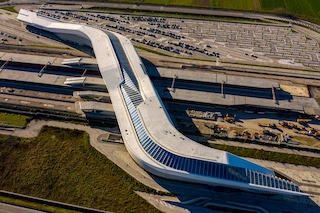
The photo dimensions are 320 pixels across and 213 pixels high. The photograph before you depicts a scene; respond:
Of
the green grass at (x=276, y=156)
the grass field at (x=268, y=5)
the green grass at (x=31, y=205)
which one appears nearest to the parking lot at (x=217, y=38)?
the grass field at (x=268, y=5)

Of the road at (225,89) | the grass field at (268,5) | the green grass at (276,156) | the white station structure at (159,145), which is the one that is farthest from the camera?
the grass field at (268,5)

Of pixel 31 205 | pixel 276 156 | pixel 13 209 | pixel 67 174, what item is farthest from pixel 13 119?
pixel 276 156

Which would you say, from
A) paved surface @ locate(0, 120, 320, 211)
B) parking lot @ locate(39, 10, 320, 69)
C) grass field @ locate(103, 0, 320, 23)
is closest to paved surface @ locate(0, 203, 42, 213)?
paved surface @ locate(0, 120, 320, 211)

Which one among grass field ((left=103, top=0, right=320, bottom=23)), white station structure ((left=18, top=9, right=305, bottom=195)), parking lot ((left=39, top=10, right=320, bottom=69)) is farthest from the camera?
grass field ((left=103, top=0, right=320, bottom=23))

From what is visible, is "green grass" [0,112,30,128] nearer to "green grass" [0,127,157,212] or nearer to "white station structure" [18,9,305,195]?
"green grass" [0,127,157,212]

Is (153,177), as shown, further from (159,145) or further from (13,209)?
(13,209)

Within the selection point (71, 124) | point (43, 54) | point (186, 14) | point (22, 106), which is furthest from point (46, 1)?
point (71, 124)

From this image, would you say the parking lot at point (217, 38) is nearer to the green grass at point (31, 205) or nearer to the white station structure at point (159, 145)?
the white station structure at point (159, 145)

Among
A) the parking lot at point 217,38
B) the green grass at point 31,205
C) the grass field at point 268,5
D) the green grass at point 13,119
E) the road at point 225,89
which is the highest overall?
the grass field at point 268,5
